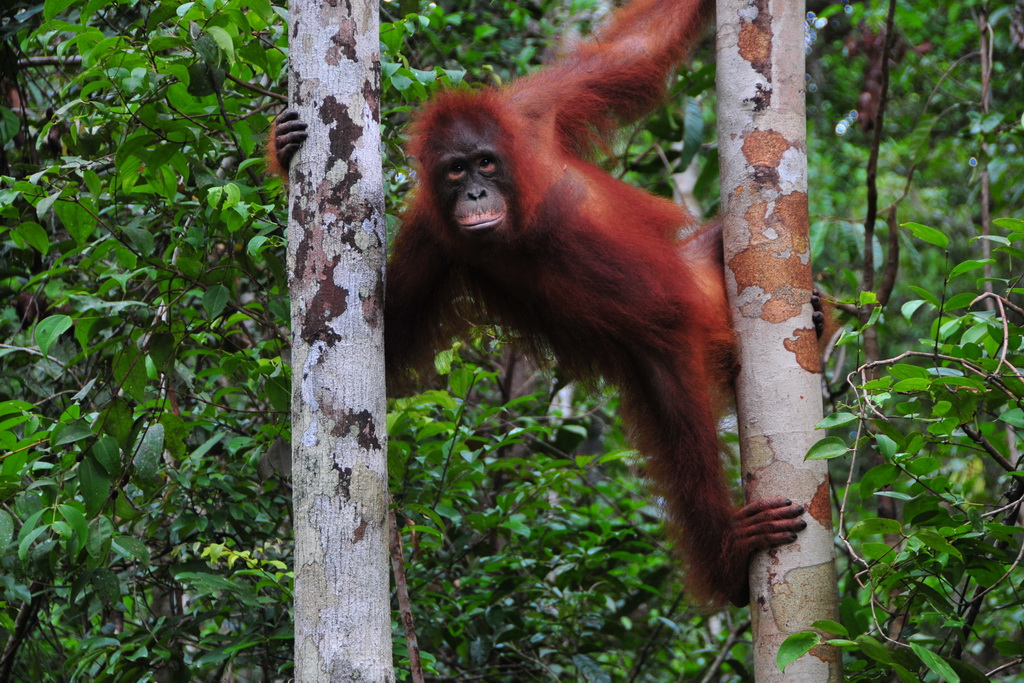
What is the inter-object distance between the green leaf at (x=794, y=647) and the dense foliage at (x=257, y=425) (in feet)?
0.04

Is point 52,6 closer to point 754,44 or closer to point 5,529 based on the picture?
point 5,529

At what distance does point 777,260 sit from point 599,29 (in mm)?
1508

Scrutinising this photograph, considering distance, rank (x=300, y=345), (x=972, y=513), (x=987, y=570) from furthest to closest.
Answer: (x=987, y=570), (x=972, y=513), (x=300, y=345)

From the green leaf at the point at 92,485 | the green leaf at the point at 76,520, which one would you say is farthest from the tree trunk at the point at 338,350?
the green leaf at the point at 92,485

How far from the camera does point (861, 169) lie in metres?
8.72

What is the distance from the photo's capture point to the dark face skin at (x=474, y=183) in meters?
2.83

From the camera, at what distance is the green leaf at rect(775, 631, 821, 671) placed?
75.6 inches

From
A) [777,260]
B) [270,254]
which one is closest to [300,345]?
[270,254]

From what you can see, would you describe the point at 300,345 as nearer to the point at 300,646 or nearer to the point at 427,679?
the point at 300,646

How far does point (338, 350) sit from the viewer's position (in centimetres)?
201

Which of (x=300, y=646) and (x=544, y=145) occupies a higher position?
(x=544, y=145)

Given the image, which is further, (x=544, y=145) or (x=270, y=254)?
(x=544, y=145)

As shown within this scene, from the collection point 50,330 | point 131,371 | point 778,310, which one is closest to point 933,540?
point 778,310

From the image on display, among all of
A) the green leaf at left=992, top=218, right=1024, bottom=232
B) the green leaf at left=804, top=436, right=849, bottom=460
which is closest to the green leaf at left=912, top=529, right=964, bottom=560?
the green leaf at left=804, top=436, right=849, bottom=460
